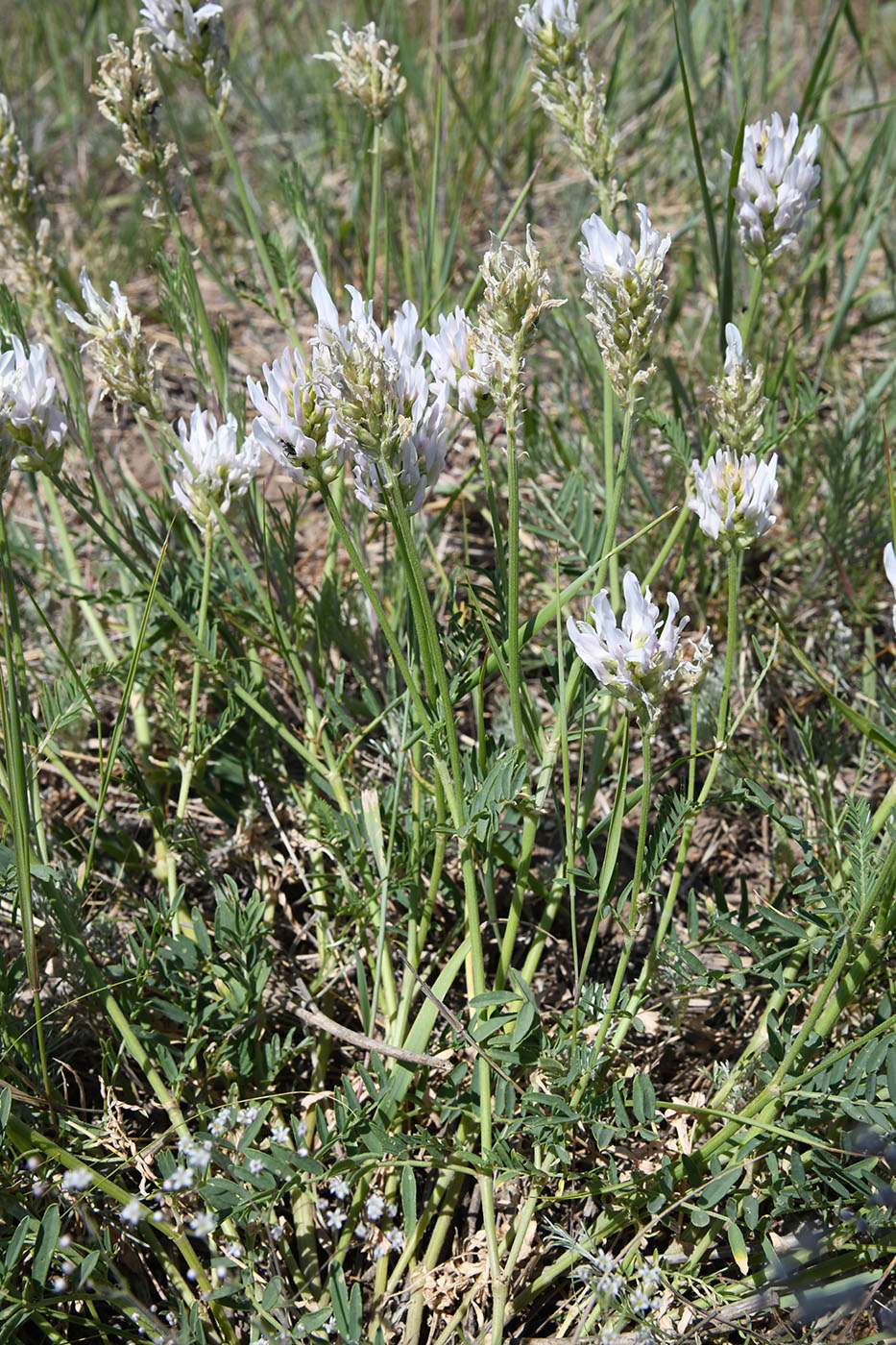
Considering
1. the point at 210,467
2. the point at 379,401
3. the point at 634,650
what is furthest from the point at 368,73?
the point at 634,650

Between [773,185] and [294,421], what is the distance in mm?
764

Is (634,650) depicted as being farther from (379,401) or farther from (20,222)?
(20,222)

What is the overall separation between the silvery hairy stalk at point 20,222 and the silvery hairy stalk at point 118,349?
498mm

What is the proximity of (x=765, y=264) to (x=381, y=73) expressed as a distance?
2.46 feet

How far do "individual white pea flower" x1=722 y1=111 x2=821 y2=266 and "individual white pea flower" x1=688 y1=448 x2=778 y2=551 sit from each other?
1.38ft

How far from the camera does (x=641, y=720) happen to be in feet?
3.69

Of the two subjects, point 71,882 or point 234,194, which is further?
point 234,194

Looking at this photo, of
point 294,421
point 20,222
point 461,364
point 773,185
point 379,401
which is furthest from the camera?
point 20,222

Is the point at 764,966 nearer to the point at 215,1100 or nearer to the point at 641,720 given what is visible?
the point at 641,720

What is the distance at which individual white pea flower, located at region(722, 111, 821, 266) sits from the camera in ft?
4.57

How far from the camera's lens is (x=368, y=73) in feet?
5.63

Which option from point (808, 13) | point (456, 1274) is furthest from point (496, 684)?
point (808, 13)

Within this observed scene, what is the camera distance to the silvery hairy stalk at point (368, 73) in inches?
67.2

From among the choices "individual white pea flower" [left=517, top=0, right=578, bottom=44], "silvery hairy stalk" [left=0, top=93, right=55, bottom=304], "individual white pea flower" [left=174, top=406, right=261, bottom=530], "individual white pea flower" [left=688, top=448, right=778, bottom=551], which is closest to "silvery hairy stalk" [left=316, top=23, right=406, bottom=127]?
"individual white pea flower" [left=517, top=0, right=578, bottom=44]
